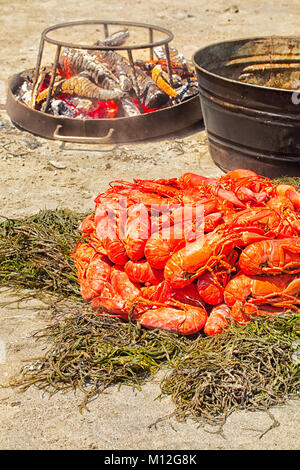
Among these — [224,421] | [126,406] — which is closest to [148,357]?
[126,406]

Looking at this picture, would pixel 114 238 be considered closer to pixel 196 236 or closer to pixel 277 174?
pixel 196 236

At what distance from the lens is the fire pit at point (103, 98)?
7.02m

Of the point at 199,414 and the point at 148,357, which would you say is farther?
the point at 148,357

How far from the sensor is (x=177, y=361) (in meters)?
3.60

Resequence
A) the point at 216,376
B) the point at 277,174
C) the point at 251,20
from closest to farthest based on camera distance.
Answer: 1. the point at 216,376
2. the point at 277,174
3. the point at 251,20

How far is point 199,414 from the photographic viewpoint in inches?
127

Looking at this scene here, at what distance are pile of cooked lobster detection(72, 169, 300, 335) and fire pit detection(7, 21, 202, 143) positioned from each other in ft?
8.97

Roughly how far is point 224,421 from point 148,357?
72 cm

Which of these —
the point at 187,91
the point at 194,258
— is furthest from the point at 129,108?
the point at 194,258

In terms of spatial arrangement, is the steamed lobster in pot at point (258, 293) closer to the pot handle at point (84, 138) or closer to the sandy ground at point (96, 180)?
the sandy ground at point (96, 180)

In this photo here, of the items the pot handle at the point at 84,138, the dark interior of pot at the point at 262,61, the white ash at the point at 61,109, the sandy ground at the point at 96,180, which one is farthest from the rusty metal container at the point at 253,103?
the white ash at the point at 61,109

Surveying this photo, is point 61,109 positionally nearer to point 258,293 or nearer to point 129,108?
point 129,108

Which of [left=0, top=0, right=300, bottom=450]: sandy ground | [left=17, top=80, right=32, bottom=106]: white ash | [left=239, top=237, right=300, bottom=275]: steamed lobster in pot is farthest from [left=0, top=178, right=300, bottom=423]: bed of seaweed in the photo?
[left=17, top=80, right=32, bottom=106]: white ash

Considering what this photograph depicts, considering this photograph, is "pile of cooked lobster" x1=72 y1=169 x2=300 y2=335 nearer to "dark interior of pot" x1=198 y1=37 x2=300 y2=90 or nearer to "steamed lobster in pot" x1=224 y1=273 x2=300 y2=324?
"steamed lobster in pot" x1=224 y1=273 x2=300 y2=324
